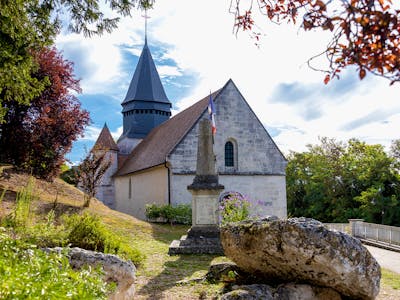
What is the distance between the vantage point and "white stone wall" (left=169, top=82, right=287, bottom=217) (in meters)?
20.9

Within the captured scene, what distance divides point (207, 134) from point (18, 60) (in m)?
5.32

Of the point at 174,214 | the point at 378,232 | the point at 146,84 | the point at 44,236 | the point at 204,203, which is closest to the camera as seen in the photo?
the point at 44,236

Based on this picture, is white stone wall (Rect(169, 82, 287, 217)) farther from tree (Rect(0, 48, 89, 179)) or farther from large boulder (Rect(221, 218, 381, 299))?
large boulder (Rect(221, 218, 381, 299))

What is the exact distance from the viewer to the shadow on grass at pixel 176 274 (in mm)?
5668

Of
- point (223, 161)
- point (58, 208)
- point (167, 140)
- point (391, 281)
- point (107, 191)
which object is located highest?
point (167, 140)

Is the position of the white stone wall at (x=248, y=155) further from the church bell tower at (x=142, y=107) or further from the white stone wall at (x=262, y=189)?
the church bell tower at (x=142, y=107)

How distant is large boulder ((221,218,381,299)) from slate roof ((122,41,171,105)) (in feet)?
102

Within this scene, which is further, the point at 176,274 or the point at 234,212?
the point at 234,212

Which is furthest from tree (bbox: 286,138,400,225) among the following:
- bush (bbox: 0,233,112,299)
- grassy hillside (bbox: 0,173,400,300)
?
bush (bbox: 0,233,112,299)

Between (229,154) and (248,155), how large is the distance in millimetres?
1112

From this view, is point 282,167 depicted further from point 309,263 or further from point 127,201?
point 309,263

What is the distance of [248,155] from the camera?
2138cm

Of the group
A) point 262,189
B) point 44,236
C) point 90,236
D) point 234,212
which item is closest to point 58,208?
point 234,212

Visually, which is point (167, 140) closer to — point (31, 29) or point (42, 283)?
point (31, 29)
